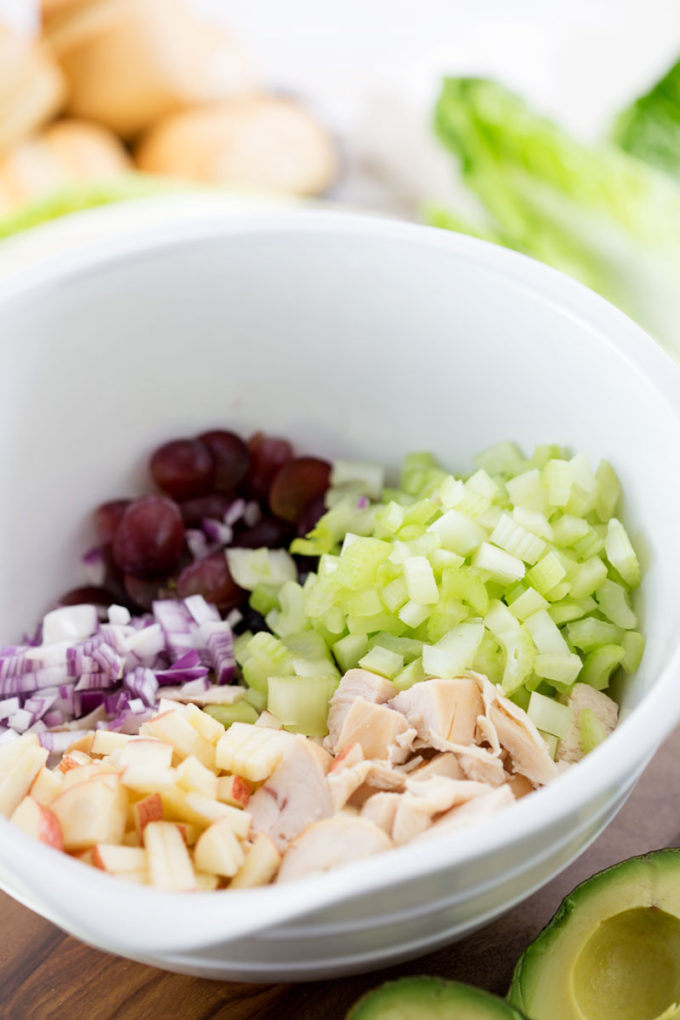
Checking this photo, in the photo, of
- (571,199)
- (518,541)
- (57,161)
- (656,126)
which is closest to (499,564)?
(518,541)

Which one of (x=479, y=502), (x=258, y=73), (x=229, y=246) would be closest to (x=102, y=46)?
(x=258, y=73)

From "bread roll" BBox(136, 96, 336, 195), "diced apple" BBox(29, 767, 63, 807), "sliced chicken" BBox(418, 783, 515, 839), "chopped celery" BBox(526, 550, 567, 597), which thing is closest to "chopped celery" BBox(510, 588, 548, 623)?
"chopped celery" BBox(526, 550, 567, 597)

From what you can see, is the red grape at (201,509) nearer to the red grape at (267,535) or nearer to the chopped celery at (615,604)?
the red grape at (267,535)

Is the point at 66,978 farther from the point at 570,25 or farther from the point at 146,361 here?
the point at 570,25

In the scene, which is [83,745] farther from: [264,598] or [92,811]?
[264,598]

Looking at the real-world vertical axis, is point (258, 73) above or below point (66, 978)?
above

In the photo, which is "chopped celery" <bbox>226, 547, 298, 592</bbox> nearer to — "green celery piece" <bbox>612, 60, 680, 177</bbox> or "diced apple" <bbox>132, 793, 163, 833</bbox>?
"diced apple" <bbox>132, 793, 163, 833</bbox>
